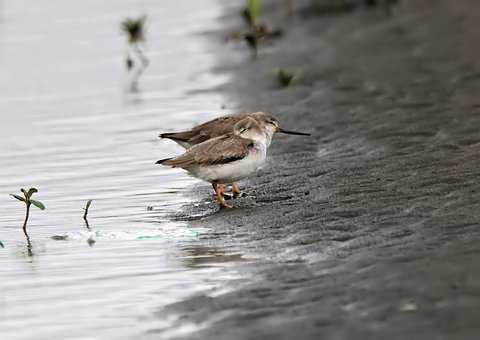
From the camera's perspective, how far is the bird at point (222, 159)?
1052 centimetres

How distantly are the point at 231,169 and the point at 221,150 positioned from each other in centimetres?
19

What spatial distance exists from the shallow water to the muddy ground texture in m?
0.41

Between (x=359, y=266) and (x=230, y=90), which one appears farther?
(x=230, y=90)

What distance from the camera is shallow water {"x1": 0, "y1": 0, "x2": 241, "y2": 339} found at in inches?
320

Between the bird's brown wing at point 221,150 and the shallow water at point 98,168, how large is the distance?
58 cm

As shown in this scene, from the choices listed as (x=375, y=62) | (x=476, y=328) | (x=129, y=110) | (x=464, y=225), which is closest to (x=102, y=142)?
(x=129, y=110)

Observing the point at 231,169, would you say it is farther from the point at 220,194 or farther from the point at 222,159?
the point at 220,194

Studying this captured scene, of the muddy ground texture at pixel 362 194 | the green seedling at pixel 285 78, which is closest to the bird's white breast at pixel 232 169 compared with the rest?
the muddy ground texture at pixel 362 194

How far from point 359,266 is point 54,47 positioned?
12604 mm

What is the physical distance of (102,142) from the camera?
44.8 ft

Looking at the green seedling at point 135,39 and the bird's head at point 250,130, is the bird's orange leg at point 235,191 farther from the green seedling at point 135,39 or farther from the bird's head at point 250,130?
the green seedling at point 135,39

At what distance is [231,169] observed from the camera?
10.5 meters

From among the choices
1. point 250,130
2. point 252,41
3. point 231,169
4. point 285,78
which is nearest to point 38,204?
point 231,169

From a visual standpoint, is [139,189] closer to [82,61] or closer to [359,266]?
[359,266]
